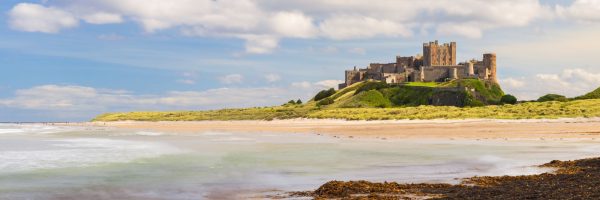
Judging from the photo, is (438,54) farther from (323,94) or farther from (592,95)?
(592,95)

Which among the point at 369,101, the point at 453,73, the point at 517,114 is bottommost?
the point at 517,114

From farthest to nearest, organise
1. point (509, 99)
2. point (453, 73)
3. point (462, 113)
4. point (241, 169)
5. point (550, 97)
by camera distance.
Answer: point (453, 73) → point (509, 99) → point (550, 97) → point (462, 113) → point (241, 169)

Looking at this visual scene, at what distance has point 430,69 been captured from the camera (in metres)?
123

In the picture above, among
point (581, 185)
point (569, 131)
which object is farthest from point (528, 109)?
point (581, 185)

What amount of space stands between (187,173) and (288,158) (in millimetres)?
5281

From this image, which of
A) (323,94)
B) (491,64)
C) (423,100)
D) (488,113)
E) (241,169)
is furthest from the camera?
(491,64)

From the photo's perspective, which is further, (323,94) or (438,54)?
(438,54)

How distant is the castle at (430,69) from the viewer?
392ft

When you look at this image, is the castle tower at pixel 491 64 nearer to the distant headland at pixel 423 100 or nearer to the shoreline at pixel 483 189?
the distant headland at pixel 423 100

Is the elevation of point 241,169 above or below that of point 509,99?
below

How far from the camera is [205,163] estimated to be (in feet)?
64.1

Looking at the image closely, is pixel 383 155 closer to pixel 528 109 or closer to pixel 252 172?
pixel 252 172

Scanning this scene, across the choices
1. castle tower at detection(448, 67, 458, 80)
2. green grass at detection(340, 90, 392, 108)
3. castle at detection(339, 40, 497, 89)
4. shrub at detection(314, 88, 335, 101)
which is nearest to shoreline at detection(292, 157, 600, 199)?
green grass at detection(340, 90, 392, 108)

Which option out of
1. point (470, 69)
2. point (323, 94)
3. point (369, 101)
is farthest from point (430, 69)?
point (369, 101)
